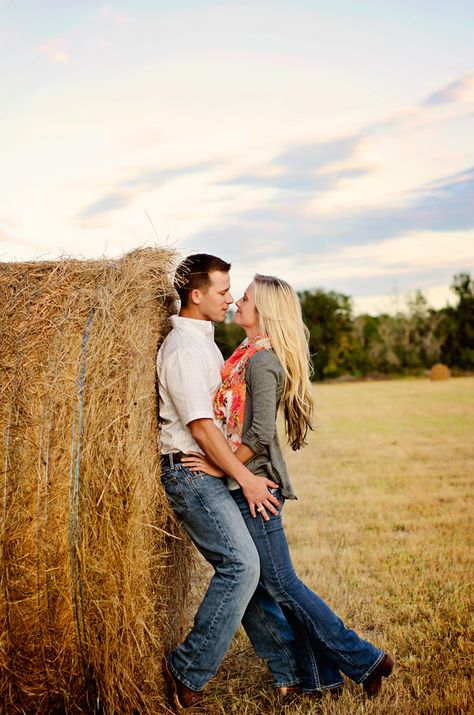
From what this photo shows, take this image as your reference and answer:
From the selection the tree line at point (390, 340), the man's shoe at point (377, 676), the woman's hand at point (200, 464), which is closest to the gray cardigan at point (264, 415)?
the woman's hand at point (200, 464)

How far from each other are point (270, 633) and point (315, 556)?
2.46 metres

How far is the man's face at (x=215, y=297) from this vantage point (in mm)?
4211

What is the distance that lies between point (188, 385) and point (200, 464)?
415mm

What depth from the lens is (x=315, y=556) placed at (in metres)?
6.75

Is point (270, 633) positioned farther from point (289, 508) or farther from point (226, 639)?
point (289, 508)

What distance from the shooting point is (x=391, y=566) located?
21.2ft

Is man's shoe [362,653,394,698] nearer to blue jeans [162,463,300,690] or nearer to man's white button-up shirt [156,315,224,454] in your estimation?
blue jeans [162,463,300,690]

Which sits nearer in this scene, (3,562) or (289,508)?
(3,562)

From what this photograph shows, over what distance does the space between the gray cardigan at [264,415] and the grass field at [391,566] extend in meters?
1.22

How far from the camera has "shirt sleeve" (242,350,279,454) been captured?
400 centimetres

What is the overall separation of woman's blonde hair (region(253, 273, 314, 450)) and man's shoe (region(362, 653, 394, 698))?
1323mm

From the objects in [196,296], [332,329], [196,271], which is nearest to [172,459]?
[196,296]

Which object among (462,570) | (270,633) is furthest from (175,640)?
(462,570)

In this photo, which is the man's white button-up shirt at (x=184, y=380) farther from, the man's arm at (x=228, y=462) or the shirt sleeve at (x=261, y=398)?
the shirt sleeve at (x=261, y=398)
